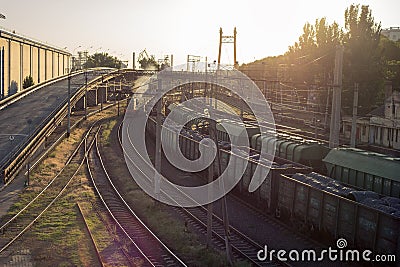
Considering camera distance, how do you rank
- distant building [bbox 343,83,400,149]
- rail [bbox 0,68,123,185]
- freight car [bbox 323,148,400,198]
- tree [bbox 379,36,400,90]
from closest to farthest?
freight car [bbox 323,148,400,198], rail [bbox 0,68,123,185], distant building [bbox 343,83,400,149], tree [bbox 379,36,400,90]

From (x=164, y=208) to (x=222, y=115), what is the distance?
20.2 m

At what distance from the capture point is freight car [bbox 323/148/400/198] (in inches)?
715

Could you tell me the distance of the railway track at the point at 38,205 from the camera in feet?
58.1

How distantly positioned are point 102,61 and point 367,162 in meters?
118

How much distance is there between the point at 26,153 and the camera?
3106 centimetres

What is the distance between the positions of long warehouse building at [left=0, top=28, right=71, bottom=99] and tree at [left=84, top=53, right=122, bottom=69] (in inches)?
1940

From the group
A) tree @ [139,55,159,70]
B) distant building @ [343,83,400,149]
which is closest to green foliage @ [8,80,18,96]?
distant building @ [343,83,400,149]

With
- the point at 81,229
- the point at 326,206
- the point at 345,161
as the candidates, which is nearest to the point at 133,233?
the point at 81,229

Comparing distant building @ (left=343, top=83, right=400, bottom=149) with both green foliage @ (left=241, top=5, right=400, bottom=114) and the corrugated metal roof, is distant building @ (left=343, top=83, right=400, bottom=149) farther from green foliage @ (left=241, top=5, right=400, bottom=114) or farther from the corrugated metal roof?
the corrugated metal roof

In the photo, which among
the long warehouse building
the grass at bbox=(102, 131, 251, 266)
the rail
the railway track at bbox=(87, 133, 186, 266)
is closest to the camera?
the grass at bbox=(102, 131, 251, 266)

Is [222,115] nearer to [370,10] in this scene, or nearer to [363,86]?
[363,86]

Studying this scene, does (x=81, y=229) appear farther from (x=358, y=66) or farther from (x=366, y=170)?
(x=358, y=66)

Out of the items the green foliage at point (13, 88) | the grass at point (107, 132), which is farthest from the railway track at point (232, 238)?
the green foliage at point (13, 88)

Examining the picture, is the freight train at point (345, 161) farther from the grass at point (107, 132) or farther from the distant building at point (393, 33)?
the distant building at point (393, 33)
